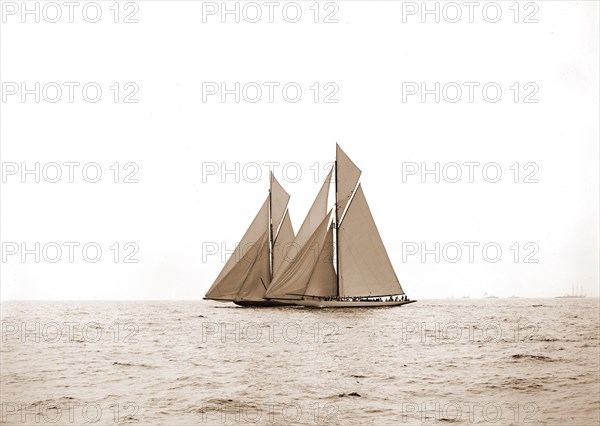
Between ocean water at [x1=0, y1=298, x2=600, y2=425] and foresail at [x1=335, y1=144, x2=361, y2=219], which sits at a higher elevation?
foresail at [x1=335, y1=144, x2=361, y2=219]

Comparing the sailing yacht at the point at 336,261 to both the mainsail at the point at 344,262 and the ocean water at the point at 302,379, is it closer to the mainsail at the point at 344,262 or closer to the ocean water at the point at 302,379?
the mainsail at the point at 344,262

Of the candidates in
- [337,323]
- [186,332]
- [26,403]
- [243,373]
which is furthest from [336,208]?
[26,403]

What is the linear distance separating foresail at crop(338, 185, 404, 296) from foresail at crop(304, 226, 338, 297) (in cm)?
84

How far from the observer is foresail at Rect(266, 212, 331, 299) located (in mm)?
48844

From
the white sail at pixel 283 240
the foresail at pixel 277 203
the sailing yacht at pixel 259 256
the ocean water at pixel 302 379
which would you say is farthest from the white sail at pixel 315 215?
the ocean water at pixel 302 379

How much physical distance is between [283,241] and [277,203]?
11.4 feet

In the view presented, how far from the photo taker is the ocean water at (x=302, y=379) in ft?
55.1

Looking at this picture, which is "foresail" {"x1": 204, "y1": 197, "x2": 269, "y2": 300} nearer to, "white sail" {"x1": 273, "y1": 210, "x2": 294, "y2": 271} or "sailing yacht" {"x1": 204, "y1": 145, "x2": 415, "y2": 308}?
"sailing yacht" {"x1": 204, "y1": 145, "x2": 415, "y2": 308}

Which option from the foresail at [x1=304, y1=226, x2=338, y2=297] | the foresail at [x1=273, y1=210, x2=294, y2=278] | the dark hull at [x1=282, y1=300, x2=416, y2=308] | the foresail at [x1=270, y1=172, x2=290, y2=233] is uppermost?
the foresail at [x1=270, y1=172, x2=290, y2=233]

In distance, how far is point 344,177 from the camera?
2029 inches

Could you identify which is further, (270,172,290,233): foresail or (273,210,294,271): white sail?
(270,172,290,233): foresail

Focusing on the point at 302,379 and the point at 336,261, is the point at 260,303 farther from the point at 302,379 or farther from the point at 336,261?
the point at 302,379

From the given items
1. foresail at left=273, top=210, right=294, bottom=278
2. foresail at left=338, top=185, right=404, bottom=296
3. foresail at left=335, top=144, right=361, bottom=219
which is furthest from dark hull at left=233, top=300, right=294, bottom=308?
foresail at left=335, top=144, right=361, bottom=219

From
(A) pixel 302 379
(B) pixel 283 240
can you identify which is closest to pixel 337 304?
(B) pixel 283 240
